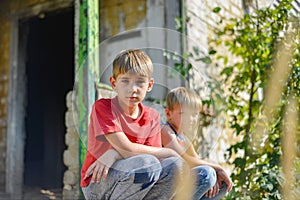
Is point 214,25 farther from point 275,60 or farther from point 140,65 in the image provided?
point 140,65

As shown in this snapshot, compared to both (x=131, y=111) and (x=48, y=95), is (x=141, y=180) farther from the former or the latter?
(x=48, y=95)

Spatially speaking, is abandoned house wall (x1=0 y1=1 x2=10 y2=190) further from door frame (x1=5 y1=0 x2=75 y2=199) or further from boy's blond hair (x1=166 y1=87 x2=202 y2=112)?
boy's blond hair (x1=166 y1=87 x2=202 y2=112)

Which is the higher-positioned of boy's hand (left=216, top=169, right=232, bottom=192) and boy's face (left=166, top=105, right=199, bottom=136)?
boy's face (left=166, top=105, right=199, bottom=136)

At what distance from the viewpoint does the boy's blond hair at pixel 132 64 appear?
154 cm

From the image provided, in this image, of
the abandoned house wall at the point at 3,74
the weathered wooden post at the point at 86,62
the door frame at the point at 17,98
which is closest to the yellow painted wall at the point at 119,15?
the door frame at the point at 17,98

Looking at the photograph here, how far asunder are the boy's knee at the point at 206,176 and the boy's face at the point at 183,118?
186 mm

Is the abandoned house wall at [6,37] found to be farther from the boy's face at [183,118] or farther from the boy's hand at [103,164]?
the boy's hand at [103,164]

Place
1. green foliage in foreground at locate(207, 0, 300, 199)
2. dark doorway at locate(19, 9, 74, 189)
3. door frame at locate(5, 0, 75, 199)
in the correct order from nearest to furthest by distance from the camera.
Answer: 1. green foliage in foreground at locate(207, 0, 300, 199)
2. door frame at locate(5, 0, 75, 199)
3. dark doorway at locate(19, 9, 74, 189)

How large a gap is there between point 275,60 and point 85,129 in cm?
165

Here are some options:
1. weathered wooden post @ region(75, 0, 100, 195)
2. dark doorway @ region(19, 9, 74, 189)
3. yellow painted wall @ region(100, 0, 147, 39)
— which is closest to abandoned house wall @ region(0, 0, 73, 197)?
yellow painted wall @ region(100, 0, 147, 39)

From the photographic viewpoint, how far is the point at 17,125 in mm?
4594

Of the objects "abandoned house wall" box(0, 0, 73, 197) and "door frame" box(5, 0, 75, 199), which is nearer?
"door frame" box(5, 0, 75, 199)

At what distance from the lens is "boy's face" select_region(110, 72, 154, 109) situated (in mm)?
1540

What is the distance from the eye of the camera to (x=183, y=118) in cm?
176
